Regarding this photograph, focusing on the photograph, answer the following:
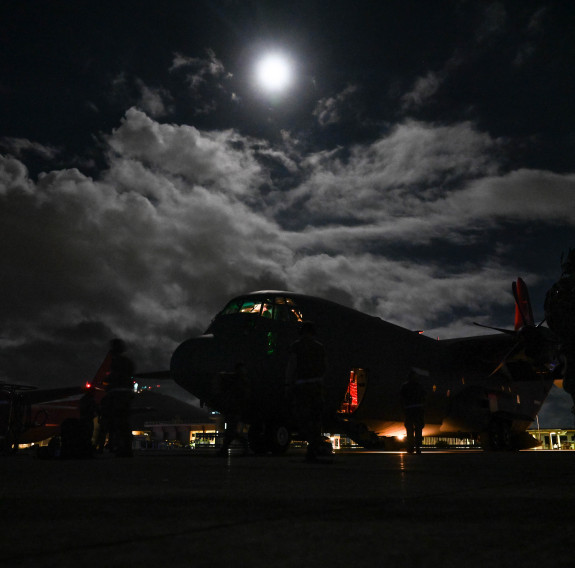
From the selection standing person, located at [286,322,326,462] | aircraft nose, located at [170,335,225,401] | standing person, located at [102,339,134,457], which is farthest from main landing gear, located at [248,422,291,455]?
standing person, located at [286,322,326,462]

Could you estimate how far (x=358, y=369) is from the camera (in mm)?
14156

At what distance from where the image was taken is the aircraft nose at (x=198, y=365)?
1153cm

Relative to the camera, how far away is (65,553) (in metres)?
1.48

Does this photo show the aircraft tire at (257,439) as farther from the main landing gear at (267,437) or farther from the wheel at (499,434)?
the wheel at (499,434)

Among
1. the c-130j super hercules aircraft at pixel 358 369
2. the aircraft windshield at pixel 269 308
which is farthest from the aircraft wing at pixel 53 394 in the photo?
the aircraft windshield at pixel 269 308

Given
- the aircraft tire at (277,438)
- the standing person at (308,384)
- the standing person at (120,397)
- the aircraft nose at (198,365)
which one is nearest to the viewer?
the standing person at (308,384)

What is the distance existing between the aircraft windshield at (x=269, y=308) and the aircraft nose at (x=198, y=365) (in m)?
1.30

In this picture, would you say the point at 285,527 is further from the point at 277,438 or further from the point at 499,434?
the point at 499,434

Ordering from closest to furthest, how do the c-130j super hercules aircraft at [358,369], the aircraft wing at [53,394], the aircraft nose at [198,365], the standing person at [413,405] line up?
the aircraft nose at [198,365]
the c-130j super hercules aircraft at [358,369]
the standing person at [413,405]
the aircraft wing at [53,394]

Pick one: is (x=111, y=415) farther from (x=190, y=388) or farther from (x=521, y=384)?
(x=521, y=384)

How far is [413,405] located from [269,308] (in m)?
3.86

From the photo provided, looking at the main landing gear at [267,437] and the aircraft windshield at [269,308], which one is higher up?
the aircraft windshield at [269,308]

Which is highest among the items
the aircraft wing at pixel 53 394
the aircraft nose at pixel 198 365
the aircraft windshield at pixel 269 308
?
the aircraft windshield at pixel 269 308

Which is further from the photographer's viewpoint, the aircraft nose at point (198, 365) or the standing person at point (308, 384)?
the aircraft nose at point (198, 365)
